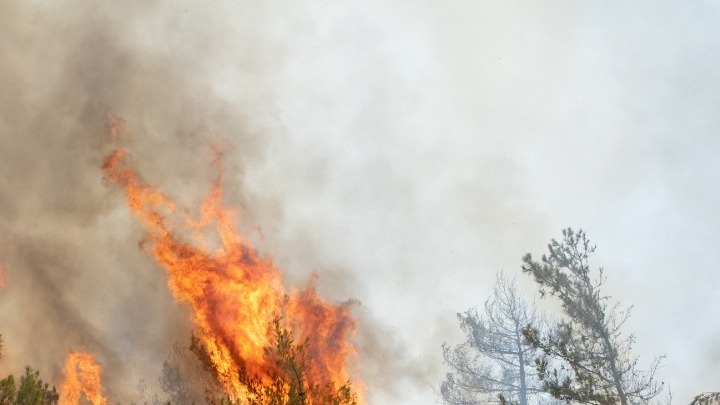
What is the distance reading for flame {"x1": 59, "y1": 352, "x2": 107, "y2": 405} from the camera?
31781 millimetres

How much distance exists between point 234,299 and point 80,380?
22.6m

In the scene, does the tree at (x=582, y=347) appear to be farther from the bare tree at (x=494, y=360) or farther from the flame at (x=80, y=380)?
the flame at (x=80, y=380)

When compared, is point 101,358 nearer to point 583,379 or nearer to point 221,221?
point 221,221

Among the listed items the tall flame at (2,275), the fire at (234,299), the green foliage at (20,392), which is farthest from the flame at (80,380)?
the green foliage at (20,392)

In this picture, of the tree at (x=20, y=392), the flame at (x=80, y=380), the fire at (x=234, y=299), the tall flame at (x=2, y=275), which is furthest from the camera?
the tall flame at (x=2, y=275)

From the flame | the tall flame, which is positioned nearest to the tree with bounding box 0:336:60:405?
the flame

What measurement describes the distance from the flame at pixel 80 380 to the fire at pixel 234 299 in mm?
15876

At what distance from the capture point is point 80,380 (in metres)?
34.2

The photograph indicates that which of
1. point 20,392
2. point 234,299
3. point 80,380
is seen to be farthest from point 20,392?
point 80,380

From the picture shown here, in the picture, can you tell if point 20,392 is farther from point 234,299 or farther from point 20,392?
point 234,299

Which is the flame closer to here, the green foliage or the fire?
the fire

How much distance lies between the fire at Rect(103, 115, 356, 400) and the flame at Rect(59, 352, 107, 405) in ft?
52.1

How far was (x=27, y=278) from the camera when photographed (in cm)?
3447

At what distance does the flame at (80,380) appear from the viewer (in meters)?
31.8
